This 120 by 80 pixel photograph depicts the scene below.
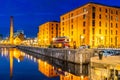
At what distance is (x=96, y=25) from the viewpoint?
85.4 meters

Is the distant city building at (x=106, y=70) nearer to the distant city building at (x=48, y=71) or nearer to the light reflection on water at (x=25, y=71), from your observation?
the light reflection on water at (x=25, y=71)

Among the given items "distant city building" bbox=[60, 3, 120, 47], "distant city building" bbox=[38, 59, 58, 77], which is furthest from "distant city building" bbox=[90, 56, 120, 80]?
"distant city building" bbox=[60, 3, 120, 47]

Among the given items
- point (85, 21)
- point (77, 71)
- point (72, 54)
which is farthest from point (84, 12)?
point (77, 71)

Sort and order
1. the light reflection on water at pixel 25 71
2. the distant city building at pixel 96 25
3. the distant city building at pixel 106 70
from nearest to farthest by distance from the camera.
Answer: the distant city building at pixel 106 70 → the light reflection on water at pixel 25 71 → the distant city building at pixel 96 25

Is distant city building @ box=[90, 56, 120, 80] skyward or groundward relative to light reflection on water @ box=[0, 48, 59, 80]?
skyward

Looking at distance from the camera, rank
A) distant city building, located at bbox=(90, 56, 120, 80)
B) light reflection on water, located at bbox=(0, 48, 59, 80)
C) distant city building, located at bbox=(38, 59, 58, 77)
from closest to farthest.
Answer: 1. distant city building, located at bbox=(90, 56, 120, 80)
2. light reflection on water, located at bbox=(0, 48, 59, 80)
3. distant city building, located at bbox=(38, 59, 58, 77)

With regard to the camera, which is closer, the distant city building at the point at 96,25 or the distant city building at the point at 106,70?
the distant city building at the point at 106,70

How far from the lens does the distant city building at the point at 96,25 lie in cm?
8438

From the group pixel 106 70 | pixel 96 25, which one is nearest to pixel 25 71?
pixel 106 70

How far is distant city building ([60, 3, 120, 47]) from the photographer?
8438cm

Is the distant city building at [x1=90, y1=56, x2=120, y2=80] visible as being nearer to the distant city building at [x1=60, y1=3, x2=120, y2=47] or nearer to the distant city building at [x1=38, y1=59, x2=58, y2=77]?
the distant city building at [x1=38, y1=59, x2=58, y2=77]

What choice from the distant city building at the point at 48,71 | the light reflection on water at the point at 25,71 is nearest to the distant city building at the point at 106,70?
the light reflection on water at the point at 25,71

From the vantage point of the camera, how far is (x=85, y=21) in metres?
87.4

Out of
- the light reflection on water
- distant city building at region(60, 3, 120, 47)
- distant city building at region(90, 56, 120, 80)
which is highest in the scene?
distant city building at region(60, 3, 120, 47)
